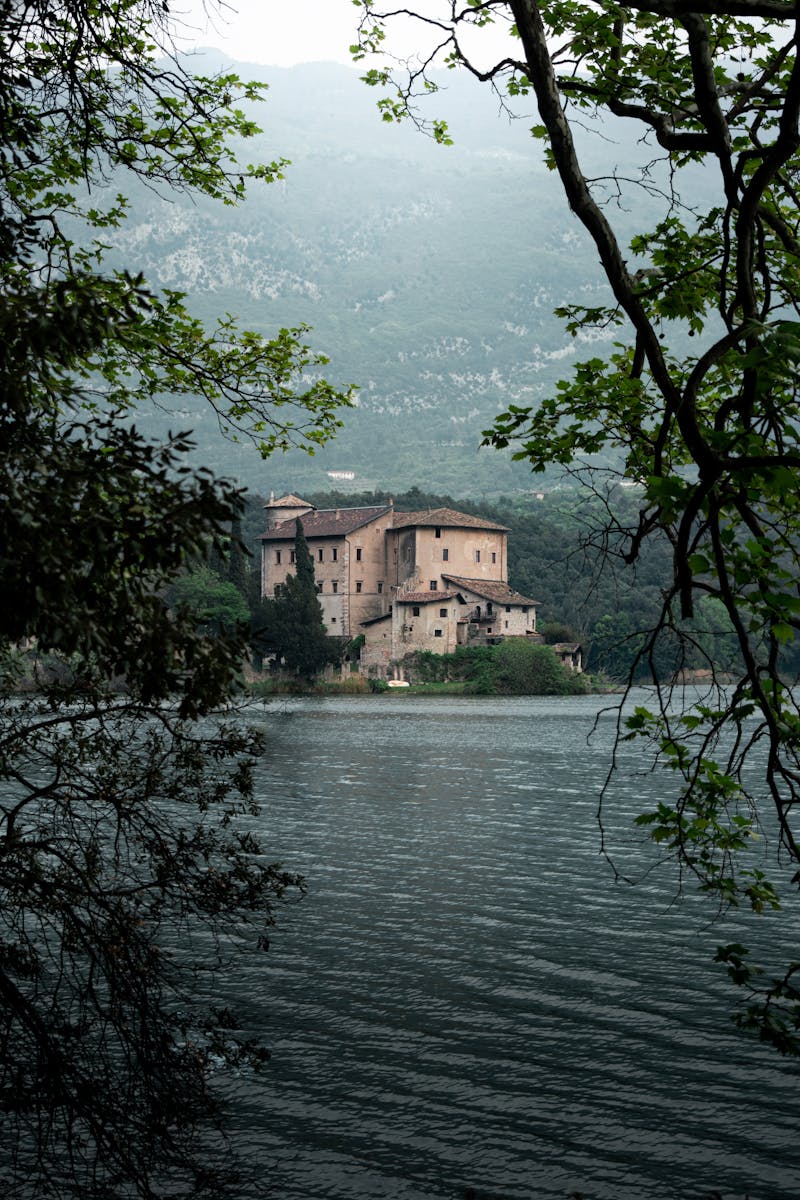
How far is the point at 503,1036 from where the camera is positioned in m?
9.75

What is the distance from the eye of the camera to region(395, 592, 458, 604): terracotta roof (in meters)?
85.5

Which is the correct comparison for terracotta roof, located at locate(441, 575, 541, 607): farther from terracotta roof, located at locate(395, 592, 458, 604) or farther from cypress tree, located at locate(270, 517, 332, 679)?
cypress tree, located at locate(270, 517, 332, 679)

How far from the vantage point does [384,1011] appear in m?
10.3

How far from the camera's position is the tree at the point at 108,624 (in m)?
3.69

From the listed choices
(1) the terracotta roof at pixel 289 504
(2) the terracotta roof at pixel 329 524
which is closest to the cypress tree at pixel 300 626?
(2) the terracotta roof at pixel 329 524

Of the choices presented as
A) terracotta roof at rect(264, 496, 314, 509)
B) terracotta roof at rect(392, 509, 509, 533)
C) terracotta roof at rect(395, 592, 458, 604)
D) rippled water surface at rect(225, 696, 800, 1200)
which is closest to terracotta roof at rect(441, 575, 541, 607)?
terracotta roof at rect(395, 592, 458, 604)

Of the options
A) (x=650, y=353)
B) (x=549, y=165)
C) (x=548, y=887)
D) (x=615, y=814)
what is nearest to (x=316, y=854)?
(x=548, y=887)

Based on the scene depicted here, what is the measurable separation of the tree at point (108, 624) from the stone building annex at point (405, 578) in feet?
246

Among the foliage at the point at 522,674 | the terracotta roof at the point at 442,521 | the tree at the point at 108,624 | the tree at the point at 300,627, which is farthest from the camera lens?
the terracotta roof at the point at 442,521

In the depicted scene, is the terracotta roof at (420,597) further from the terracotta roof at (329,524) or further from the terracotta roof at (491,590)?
the terracotta roof at (329,524)

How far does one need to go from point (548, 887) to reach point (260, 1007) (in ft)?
22.2

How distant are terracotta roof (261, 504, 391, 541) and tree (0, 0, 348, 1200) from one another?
271 feet

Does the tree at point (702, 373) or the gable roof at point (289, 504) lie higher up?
the gable roof at point (289, 504)

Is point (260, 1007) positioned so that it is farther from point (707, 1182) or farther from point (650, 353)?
point (650, 353)
